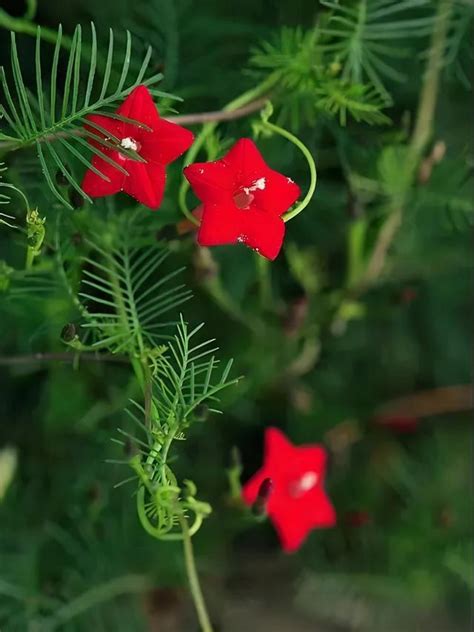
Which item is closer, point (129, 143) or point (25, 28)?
point (129, 143)

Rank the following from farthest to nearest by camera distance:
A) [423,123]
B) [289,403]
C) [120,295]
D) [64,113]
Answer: [289,403], [423,123], [120,295], [64,113]

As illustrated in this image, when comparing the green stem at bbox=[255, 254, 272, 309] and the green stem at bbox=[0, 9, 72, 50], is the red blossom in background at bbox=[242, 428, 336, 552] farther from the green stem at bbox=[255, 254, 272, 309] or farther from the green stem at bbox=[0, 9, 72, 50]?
the green stem at bbox=[0, 9, 72, 50]

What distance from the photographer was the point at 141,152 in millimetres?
576

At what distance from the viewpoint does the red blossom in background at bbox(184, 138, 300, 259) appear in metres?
0.56

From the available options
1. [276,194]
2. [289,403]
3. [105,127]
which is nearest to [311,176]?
[276,194]

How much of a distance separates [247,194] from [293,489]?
14.7 inches

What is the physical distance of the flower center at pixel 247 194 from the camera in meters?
0.58

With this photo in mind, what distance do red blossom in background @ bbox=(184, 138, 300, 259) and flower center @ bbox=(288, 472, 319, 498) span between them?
35 cm

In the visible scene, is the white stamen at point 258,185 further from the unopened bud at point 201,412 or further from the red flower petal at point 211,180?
the unopened bud at point 201,412

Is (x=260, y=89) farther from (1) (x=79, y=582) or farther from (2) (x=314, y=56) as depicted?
(1) (x=79, y=582)

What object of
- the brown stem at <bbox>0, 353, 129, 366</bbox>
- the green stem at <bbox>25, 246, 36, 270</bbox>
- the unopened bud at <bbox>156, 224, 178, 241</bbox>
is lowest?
the brown stem at <bbox>0, 353, 129, 366</bbox>

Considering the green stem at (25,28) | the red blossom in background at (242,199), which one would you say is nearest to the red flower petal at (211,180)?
the red blossom in background at (242,199)

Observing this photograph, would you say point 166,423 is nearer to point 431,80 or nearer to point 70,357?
point 70,357

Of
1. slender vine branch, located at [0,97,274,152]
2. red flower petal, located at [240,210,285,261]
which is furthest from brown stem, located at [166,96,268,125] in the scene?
red flower petal, located at [240,210,285,261]
